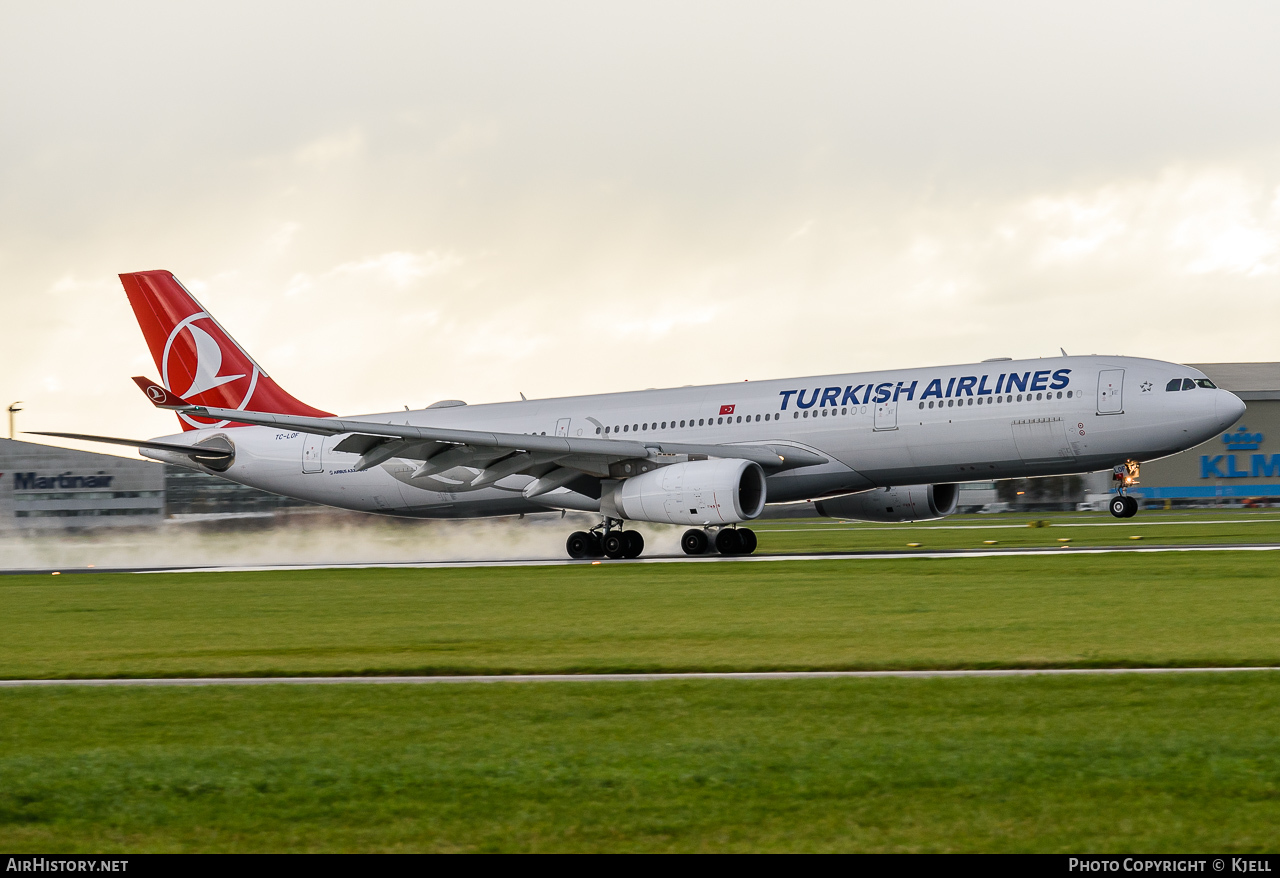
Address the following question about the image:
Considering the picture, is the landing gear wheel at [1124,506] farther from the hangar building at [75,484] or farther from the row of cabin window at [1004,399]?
the hangar building at [75,484]

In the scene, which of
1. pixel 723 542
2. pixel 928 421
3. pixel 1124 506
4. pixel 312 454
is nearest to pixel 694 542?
pixel 723 542

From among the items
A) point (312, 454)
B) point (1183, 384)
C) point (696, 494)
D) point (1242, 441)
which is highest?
point (1242, 441)

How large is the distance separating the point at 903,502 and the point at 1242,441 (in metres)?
75.7

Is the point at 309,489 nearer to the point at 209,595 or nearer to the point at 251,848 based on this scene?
the point at 209,595

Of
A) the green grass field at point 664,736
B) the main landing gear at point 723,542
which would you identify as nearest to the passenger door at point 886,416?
the main landing gear at point 723,542

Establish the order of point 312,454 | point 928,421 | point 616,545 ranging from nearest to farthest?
point 928,421 < point 616,545 < point 312,454

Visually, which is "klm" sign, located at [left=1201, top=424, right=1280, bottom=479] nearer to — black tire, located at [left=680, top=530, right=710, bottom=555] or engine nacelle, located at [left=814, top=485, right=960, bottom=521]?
engine nacelle, located at [left=814, top=485, right=960, bottom=521]

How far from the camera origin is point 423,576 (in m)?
26.9

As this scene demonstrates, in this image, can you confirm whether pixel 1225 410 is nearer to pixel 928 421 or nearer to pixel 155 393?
pixel 928 421

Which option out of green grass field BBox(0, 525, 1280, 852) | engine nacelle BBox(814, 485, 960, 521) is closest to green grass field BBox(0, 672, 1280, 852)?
green grass field BBox(0, 525, 1280, 852)

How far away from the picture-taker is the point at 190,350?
40.0 meters

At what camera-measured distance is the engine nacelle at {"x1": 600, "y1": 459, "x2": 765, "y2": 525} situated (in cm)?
2939

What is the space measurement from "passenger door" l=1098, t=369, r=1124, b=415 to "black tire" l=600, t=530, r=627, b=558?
36.9ft
